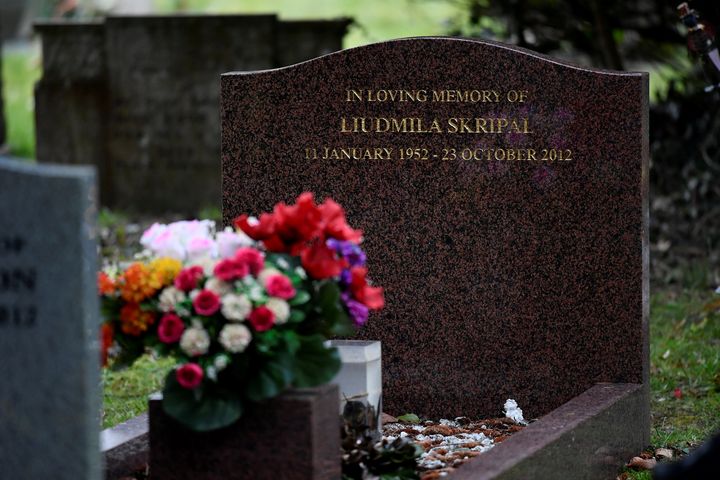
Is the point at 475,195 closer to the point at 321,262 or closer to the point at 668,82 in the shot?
the point at 321,262

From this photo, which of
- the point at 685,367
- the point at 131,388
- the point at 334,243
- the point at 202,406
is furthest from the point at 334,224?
the point at 685,367

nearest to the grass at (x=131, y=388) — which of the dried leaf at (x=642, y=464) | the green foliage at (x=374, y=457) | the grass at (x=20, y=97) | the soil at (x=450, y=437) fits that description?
the soil at (x=450, y=437)

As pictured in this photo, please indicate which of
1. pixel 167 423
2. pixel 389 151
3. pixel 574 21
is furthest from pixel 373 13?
pixel 167 423

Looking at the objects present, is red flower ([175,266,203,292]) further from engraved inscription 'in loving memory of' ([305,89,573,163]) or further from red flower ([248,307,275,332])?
engraved inscription 'in loving memory of' ([305,89,573,163])

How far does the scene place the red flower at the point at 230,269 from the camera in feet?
11.5

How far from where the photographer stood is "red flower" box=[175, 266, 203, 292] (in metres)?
3.57

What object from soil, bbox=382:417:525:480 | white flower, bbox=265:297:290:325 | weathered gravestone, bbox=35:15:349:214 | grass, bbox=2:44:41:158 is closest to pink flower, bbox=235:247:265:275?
white flower, bbox=265:297:290:325

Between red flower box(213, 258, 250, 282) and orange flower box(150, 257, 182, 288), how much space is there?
0.59ft

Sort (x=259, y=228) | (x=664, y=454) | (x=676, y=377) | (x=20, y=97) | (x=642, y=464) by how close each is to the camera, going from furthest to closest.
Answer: (x=20, y=97) → (x=676, y=377) → (x=664, y=454) → (x=642, y=464) → (x=259, y=228)

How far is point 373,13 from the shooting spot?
18.8 m

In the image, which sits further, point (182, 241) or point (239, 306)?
point (182, 241)

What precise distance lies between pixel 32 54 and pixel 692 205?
11916 millimetres

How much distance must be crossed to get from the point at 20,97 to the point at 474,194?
12.3 meters

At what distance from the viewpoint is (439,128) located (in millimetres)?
5301
